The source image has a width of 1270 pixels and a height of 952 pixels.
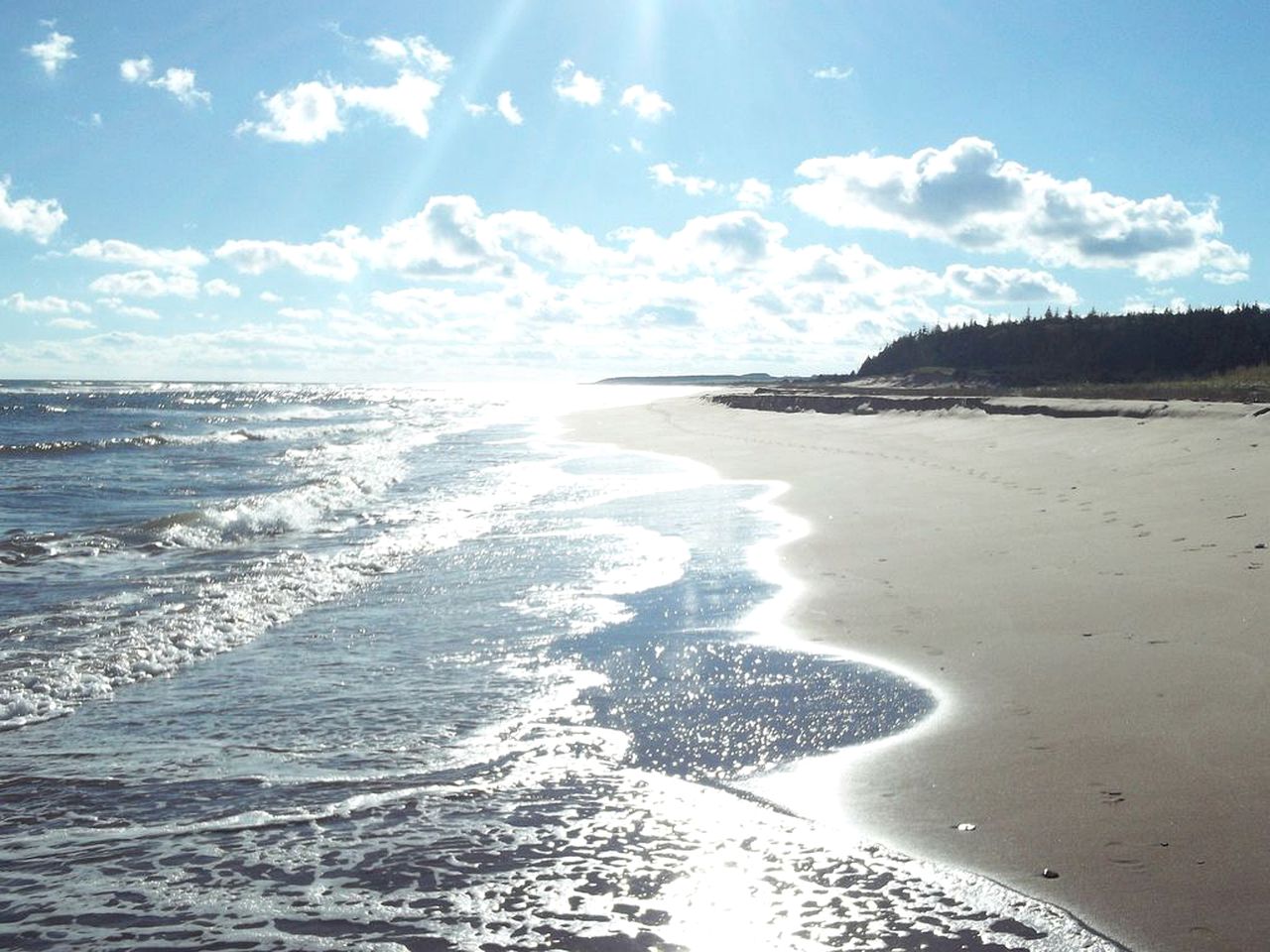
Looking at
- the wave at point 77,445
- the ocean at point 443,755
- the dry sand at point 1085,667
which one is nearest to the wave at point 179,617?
the ocean at point 443,755

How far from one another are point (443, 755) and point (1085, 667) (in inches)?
141

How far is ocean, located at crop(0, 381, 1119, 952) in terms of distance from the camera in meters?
3.47

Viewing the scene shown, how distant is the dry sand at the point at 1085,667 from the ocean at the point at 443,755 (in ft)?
1.06

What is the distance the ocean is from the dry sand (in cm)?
32

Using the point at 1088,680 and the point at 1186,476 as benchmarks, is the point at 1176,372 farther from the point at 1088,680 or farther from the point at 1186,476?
the point at 1088,680

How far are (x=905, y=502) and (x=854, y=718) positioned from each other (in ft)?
27.6

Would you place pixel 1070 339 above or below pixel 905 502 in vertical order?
above

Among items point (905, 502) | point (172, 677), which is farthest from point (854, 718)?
point (905, 502)

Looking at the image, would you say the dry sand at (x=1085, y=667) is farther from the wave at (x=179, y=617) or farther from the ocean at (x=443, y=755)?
the wave at (x=179, y=617)

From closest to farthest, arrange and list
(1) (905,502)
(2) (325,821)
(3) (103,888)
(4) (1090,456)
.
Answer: (3) (103,888), (2) (325,821), (1) (905,502), (4) (1090,456)

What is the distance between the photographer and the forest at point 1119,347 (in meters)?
44.1

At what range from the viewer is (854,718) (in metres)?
5.43

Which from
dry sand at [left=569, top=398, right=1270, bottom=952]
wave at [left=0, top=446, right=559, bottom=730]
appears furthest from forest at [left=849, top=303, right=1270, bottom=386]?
wave at [left=0, top=446, right=559, bottom=730]

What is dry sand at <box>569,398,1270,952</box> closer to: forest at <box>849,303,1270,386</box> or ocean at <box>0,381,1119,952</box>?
ocean at <box>0,381,1119,952</box>
